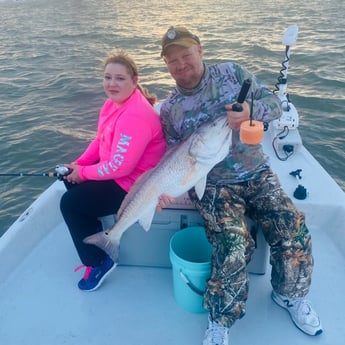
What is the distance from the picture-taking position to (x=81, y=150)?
7.89 meters

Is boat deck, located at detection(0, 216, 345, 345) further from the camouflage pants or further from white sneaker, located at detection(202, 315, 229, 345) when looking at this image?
the camouflage pants

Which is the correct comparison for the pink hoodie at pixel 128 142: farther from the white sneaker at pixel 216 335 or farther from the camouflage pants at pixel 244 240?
the white sneaker at pixel 216 335

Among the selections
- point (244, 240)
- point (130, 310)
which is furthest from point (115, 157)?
point (130, 310)

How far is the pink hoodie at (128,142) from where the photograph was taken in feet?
10.1

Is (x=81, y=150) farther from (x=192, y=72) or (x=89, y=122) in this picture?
(x=192, y=72)

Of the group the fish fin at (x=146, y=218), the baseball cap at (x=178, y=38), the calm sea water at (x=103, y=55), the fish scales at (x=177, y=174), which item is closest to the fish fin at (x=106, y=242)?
the fish scales at (x=177, y=174)

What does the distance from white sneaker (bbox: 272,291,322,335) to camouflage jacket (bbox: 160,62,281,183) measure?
1.05m

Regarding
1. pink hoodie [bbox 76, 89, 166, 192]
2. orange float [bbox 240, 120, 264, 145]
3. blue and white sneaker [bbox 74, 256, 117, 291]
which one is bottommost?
blue and white sneaker [bbox 74, 256, 117, 291]

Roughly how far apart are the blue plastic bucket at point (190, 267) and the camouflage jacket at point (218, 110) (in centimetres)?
57

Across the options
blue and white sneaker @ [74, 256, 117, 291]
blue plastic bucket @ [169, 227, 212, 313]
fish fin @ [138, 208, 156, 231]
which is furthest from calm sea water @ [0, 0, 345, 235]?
fish fin @ [138, 208, 156, 231]

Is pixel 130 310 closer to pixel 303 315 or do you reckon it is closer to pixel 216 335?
pixel 216 335

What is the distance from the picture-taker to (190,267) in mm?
2979

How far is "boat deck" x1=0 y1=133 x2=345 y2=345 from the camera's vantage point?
3.04m

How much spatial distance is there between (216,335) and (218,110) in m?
1.76
